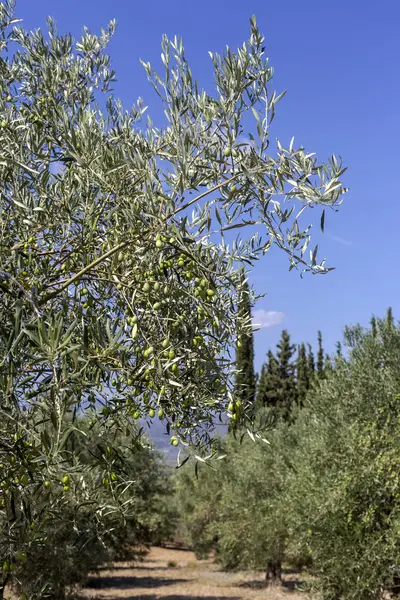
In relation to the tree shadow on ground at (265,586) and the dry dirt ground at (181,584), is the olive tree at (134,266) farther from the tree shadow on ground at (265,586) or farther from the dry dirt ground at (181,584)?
the tree shadow on ground at (265,586)

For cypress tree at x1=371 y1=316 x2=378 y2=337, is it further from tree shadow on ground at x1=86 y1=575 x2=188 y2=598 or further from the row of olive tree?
tree shadow on ground at x1=86 y1=575 x2=188 y2=598

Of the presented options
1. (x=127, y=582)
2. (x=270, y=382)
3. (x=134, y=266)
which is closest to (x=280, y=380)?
(x=270, y=382)

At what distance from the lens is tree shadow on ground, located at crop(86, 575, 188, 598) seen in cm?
3394

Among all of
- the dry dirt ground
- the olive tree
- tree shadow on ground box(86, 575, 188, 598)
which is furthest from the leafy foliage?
tree shadow on ground box(86, 575, 188, 598)

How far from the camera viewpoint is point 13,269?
14.8 ft

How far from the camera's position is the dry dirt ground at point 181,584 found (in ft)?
97.8

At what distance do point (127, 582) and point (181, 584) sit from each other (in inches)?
166

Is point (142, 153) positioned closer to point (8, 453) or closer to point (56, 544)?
point (8, 453)

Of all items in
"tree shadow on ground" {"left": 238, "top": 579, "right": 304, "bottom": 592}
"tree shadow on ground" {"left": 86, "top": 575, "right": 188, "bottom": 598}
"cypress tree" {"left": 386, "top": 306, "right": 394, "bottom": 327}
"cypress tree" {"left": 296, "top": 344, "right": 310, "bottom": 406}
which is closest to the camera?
"cypress tree" {"left": 386, "top": 306, "right": 394, "bottom": 327}

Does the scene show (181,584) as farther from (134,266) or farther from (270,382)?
(134,266)

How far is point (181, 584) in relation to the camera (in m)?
34.7

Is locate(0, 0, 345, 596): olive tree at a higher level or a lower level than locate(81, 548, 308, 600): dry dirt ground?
higher

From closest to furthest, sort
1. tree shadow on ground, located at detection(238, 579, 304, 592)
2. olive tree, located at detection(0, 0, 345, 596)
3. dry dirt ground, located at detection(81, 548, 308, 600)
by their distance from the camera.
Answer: olive tree, located at detection(0, 0, 345, 596) < dry dirt ground, located at detection(81, 548, 308, 600) < tree shadow on ground, located at detection(238, 579, 304, 592)

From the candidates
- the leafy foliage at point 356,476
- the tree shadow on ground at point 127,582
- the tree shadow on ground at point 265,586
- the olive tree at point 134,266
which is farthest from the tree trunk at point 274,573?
the olive tree at point 134,266
